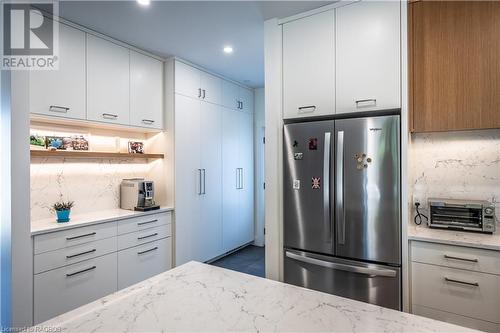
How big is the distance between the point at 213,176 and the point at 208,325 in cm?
309

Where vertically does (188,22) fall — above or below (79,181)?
above

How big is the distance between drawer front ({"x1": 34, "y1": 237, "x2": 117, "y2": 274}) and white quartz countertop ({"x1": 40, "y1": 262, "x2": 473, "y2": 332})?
152cm

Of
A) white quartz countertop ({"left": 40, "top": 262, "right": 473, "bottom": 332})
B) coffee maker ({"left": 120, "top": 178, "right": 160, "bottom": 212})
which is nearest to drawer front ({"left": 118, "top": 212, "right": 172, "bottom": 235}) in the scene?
coffee maker ({"left": 120, "top": 178, "right": 160, "bottom": 212})

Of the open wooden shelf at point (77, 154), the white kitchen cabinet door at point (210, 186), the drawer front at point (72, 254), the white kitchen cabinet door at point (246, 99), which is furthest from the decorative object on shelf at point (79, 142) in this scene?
the white kitchen cabinet door at point (246, 99)

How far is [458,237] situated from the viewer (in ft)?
6.21

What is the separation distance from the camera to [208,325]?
0.86 metres

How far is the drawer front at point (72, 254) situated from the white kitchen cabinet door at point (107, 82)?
1166 mm

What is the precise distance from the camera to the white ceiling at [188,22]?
2.25 m

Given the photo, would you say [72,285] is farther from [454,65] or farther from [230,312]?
[454,65]

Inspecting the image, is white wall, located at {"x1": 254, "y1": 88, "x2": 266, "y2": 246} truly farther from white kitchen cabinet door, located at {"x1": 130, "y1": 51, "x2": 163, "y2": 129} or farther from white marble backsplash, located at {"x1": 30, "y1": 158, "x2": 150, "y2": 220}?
white marble backsplash, located at {"x1": 30, "y1": 158, "x2": 150, "y2": 220}

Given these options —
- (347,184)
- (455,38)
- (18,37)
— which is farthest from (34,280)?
(455,38)

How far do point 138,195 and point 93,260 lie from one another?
0.78m

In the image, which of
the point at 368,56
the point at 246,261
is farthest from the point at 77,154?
the point at 368,56

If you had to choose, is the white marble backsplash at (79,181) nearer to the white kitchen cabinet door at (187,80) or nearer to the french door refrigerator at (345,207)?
the white kitchen cabinet door at (187,80)
